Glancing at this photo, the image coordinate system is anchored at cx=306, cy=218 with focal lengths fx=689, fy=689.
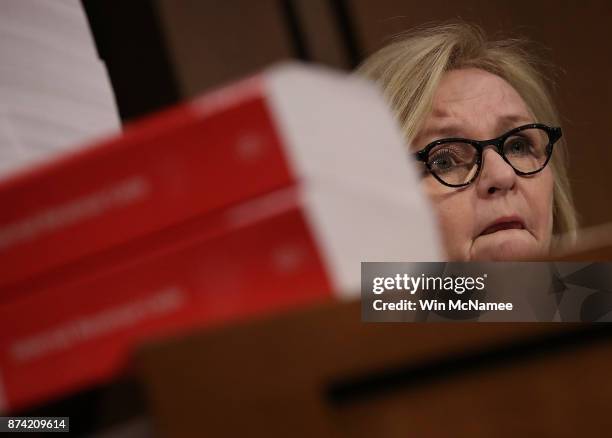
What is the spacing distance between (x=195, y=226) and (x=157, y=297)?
0.20ft

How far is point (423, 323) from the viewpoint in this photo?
0.43 meters

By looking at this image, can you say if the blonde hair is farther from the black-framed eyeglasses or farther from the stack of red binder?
the stack of red binder

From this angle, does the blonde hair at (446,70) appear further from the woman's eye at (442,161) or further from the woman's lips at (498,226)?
the woman's lips at (498,226)

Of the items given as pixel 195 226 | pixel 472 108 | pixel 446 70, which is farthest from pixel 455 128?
pixel 195 226

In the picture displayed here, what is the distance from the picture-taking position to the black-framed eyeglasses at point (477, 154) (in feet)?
4.22

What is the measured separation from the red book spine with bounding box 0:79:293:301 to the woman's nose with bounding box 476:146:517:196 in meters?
0.84

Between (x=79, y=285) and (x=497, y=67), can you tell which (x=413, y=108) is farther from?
(x=79, y=285)

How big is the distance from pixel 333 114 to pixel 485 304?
0.19 meters

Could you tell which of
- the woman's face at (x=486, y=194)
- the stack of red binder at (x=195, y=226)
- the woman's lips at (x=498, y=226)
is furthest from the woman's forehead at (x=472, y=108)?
the stack of red binder at (x=195, y=226)

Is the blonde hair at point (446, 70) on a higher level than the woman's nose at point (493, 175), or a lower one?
higher

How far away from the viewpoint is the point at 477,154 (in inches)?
50.4

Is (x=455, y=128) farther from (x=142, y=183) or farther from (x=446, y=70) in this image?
(x=142, y=183)

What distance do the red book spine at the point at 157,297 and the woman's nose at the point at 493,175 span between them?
850 millimetres

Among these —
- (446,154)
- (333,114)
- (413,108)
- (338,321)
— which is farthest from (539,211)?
(338,321)
